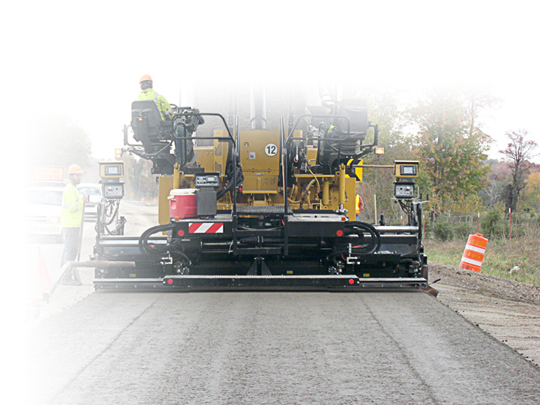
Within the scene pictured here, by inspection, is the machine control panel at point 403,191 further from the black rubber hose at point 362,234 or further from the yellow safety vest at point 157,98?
the yellow safety vest at point 157,98

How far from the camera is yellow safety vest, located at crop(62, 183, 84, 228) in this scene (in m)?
11.7

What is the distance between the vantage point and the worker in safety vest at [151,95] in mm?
9820

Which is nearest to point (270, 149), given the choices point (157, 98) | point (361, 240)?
→ point (157, 98)

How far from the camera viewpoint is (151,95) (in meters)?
9.81

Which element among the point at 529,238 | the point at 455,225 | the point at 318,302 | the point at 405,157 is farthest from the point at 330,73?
the point at 405,157

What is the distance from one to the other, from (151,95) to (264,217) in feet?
8.51

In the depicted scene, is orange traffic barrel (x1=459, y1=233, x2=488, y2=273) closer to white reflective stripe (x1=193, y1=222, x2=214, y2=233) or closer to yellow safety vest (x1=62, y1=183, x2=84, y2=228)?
white reflective stripe (x1=193, y1=222, x2=214, y2=233)

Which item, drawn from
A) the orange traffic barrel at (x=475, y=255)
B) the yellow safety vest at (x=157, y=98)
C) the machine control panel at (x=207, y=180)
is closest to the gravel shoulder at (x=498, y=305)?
the orange traffic barrel at (x=475, y=255)

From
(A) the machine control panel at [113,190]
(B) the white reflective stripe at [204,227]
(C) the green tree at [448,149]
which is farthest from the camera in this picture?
(C) the green tree at [448,149]

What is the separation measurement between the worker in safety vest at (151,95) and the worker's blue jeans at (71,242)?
318 centimetres

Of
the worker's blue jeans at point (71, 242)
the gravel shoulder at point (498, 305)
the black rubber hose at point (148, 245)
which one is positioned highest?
the black rubber hose at point (148, 245)

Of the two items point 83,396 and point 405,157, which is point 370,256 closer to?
point 83,396

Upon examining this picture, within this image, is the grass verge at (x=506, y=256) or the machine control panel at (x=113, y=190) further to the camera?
the grass verge at (x=506, y=256)

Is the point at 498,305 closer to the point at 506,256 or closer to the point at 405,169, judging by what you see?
the point at 405,169
